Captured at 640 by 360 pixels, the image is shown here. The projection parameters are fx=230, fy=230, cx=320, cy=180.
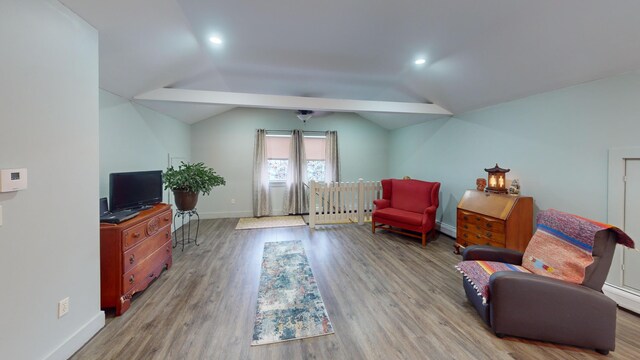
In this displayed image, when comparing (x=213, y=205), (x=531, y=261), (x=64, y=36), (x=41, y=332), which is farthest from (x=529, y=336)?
(x=213, y=205)

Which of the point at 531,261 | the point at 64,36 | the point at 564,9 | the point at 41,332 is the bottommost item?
the point at 41,332

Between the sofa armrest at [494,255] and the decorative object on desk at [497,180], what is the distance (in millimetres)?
1241

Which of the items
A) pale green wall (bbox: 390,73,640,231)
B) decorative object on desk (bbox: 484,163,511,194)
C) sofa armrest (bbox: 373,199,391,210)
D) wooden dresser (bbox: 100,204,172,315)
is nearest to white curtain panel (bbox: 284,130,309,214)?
sofa armrest (bbox: 373,199,391,210)

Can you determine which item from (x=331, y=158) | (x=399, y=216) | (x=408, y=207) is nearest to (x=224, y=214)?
(x=331, y=158)

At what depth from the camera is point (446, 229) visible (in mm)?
4539

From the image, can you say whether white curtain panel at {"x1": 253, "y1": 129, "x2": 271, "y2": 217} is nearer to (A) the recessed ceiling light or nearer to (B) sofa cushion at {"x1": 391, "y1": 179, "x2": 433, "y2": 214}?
(B) sofa cushion at {"x1": 391, "y1": 179, "x2": 433, "y2": 214}

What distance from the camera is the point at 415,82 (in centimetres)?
364

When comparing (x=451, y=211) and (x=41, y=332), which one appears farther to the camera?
(x=451, y=211)

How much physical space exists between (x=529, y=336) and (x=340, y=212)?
3.65 meters

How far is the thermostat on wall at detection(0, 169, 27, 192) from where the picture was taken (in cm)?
122

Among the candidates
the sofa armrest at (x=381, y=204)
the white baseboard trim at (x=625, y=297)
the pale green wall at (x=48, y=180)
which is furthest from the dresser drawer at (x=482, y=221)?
the pale green wall at (x=48, y=180)

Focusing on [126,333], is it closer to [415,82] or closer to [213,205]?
[213,205]

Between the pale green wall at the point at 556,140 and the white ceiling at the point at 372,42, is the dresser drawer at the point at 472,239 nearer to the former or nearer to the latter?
the pale green wall at the point at 556,140

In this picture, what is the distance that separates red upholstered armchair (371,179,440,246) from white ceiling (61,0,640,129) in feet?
5.64
